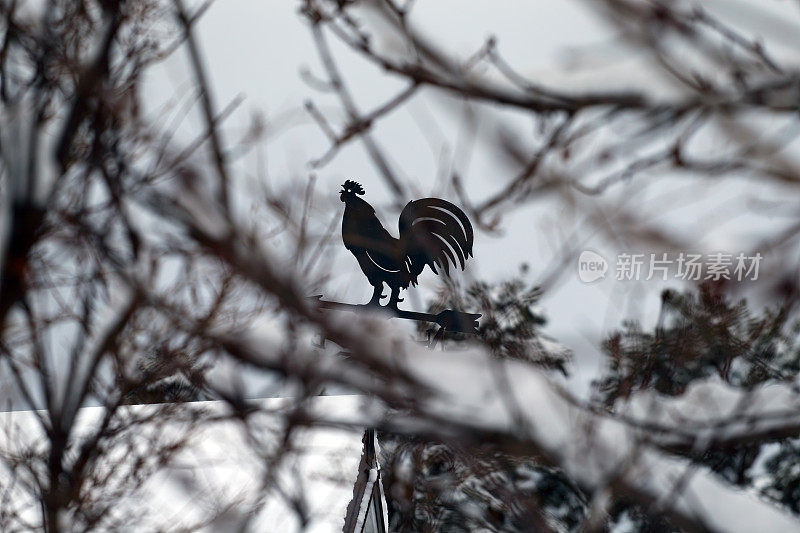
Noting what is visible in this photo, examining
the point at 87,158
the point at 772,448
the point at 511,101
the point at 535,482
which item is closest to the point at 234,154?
the point at 87,158

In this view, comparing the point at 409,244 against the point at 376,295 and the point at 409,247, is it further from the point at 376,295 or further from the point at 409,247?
the point at 376,295

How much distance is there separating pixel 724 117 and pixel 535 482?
49.3 inches

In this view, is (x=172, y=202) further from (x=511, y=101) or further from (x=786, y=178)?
(x=786, y=178)

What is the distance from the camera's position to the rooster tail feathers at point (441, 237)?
6.24ft

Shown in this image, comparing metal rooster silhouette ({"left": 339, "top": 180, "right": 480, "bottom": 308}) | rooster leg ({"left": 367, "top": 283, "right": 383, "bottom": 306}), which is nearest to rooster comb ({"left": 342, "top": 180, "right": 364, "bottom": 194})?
metal rooster silhouette ({"left": 339, "top": 180, "right": 480, "bottom": 308})

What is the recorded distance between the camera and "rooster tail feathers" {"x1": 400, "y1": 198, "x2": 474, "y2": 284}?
1901 mm

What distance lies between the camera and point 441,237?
76.9 inches

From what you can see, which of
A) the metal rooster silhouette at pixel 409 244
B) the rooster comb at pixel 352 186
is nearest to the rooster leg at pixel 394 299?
the metal rooster silhouette at pixel 409 244

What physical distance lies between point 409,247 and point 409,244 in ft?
0.08

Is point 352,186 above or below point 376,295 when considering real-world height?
above

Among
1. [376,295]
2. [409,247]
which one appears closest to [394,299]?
[376,295]

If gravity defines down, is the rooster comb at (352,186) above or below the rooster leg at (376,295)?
above

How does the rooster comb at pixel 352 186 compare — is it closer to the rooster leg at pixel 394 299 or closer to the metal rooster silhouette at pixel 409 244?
the metal rooster silhouette at pixel 409 244

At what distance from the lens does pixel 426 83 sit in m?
0.75
